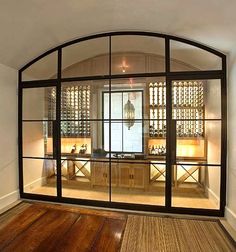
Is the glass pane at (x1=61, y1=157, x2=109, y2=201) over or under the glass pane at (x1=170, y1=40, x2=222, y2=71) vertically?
under

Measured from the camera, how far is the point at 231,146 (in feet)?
8.63

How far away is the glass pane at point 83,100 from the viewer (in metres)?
Answer: 3.32

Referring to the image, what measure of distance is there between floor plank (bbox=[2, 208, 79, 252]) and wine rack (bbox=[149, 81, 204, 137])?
7.09 feet

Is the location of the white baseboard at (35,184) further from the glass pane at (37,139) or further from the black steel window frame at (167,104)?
the glass pane at (37,139)

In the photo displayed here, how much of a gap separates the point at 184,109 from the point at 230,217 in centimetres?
172

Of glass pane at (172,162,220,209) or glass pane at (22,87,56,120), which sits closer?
glass pane at (172,162,220,209)

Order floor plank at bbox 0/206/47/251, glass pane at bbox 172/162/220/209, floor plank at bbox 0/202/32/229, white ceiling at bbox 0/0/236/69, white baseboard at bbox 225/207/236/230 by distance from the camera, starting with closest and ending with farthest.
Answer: floor plank at bbox 0/206/47/251, white ceiling at bbox 0/0/236/69, white baseboard at bbox 225/207/236/230, floor plank at bbox 0/202/32/229, glass pane at bbox 172/162/220/209

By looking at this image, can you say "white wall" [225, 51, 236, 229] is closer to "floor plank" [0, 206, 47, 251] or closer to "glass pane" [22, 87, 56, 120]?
"floor plank" [0, 206, 47, 251]

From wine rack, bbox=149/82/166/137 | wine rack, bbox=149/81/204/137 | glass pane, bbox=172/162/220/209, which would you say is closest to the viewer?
glass pane, bbox=172/162/220/209

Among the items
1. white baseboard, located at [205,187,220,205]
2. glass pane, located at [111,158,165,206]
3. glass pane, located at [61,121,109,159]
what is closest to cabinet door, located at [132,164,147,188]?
glass pane, located at [111,158,165,206]

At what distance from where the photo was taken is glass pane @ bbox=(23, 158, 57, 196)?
11.3 feet

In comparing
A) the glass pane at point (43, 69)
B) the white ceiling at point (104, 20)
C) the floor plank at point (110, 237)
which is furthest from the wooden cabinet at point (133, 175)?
the white ceiling at point (104, 20)

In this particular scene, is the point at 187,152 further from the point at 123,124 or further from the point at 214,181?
the point at 123,124

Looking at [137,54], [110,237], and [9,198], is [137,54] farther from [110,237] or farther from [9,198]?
[9,198]
